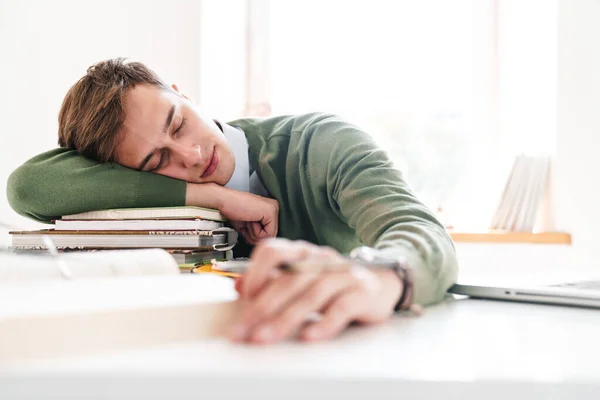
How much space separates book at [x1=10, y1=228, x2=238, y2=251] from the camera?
958 mm

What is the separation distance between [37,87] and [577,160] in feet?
7.08

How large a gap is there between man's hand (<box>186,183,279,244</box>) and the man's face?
48 millimetres

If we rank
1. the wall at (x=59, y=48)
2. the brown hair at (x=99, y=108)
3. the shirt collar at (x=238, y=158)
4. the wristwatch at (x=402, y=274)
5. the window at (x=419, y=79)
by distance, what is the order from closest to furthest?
the wristwatch at (x=402, y=274)
the brown hair at (x=99, y=108)
the shirt collar at (x=238, y=158)
the wall at (x=59, y=48)
the window at (x=419, y=79)

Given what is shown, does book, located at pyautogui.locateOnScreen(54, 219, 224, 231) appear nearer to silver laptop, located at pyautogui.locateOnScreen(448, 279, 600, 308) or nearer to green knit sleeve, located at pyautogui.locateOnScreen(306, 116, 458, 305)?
green knit sleeve, located at pyautogui.locateOnScreen(306, 116, 458, 305)

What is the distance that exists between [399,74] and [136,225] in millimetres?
1943

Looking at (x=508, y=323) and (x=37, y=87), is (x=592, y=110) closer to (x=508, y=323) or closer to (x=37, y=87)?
(x=508, y=323)

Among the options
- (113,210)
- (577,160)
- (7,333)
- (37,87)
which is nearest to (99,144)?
(113,210)

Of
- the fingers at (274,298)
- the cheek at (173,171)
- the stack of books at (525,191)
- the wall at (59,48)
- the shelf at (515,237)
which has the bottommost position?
the shelf at (515,237)

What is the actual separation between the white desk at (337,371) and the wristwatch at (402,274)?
95mm

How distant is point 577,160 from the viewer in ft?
7.33

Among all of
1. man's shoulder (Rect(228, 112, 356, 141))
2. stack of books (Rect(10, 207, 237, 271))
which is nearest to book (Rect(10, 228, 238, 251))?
stack of books (Rect(10, 207, 237, 271))

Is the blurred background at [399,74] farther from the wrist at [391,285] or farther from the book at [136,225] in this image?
the wrist at [391,285]

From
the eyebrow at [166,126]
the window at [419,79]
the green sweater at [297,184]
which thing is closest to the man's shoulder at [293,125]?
the green sweater at [297,184]

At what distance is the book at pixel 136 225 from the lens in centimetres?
97
